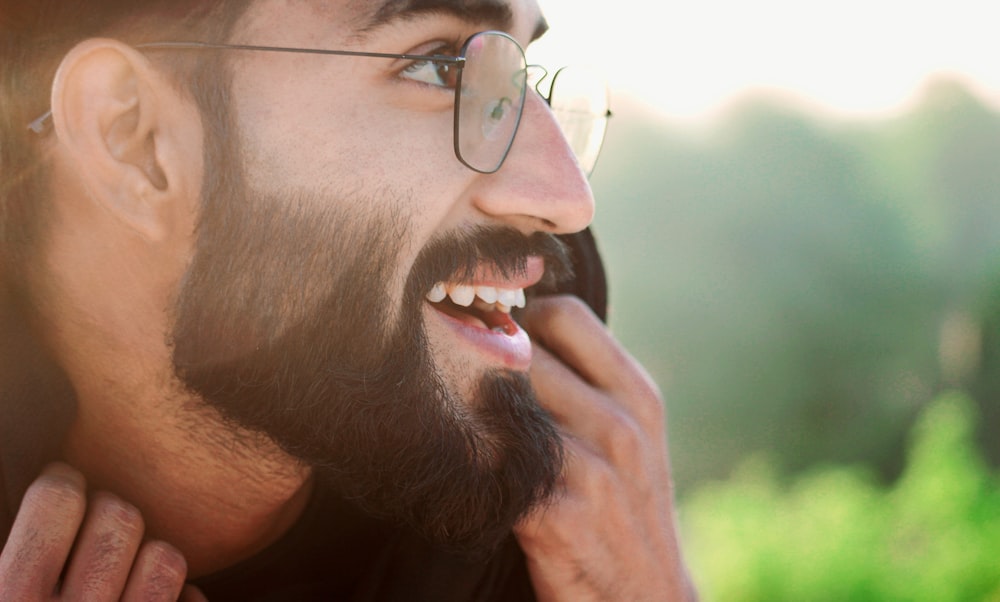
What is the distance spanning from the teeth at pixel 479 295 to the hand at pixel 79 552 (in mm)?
650

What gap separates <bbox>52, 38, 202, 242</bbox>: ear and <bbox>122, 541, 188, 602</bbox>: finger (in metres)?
0.54

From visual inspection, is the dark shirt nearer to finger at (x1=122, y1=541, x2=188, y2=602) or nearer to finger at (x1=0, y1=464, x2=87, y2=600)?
finger at (x1=0, y1=464, x2=87, y2=600)

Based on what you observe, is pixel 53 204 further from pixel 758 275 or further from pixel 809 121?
pixel 809 121

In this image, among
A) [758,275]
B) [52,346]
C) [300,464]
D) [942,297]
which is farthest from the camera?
[942,297]

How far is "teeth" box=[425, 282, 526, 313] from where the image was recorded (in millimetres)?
1641

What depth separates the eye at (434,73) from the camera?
1.54 metres

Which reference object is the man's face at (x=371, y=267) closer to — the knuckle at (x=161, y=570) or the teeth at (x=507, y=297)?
the teeth at (x=507, y=297)

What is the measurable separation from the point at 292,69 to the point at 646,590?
1.25 m

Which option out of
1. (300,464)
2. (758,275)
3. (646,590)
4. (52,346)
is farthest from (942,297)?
(52,346)

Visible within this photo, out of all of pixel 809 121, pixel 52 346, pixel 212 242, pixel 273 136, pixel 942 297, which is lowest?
pixel 52 346

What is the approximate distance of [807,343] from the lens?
5.94 meters

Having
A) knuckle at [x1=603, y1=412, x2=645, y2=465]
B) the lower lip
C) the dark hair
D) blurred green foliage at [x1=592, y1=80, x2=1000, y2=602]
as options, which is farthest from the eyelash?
blurred green foliage at [x1=592, y1=80, x2=1000, y2=602]

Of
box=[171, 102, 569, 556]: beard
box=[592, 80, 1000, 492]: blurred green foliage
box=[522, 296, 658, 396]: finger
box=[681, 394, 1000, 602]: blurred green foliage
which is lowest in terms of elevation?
box=[171, 102, 569, 556]: beard

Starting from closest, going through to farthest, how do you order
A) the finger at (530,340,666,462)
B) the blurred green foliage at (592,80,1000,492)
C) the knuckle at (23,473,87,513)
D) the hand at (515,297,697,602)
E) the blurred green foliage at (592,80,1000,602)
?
the knuckle at (23,473,87,513) < the hand at (515,297,697,602) < the finger at (530,340,666,462) < the blurred green foliage at (592,80,1000,602) < the blurred green foliage at (592,80,1000,492)
